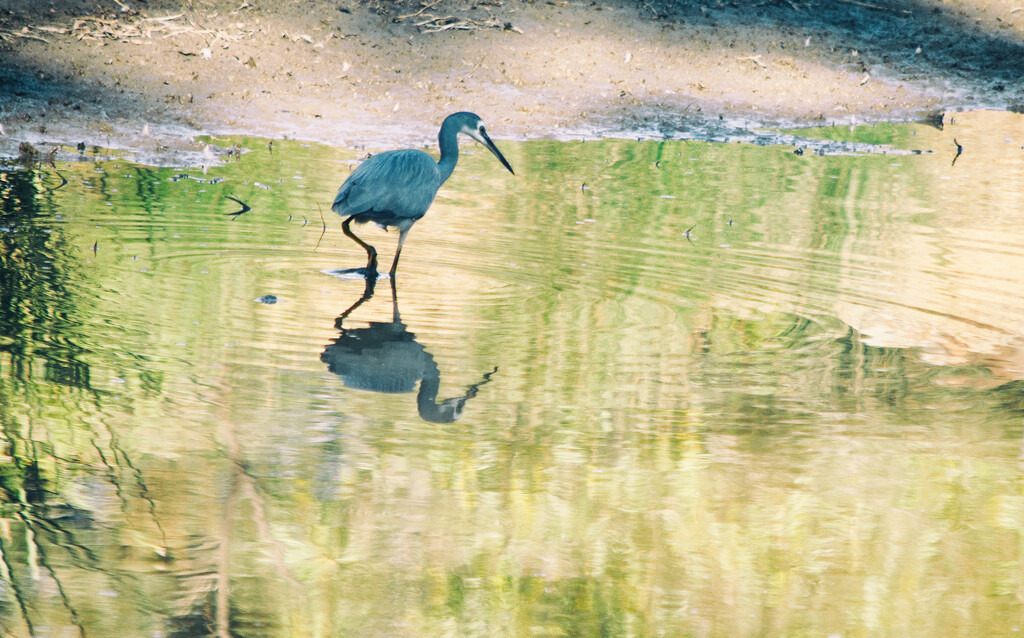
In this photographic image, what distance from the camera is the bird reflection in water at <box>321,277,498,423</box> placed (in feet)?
16.0

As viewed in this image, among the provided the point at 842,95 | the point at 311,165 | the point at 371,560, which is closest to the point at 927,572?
the point at 371,560

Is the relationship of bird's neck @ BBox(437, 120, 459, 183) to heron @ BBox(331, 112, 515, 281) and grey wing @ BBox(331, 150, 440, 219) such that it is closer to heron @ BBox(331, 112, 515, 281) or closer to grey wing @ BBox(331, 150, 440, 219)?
heron @ BBox(331, 112, 515, 281)

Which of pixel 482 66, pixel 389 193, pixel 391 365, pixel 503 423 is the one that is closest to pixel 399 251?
pixel 389 193

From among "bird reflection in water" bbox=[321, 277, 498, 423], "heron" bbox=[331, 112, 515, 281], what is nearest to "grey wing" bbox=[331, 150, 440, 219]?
"heron" bbox=[331, 112, 515, 281]

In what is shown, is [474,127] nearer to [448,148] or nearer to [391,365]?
[448,148]

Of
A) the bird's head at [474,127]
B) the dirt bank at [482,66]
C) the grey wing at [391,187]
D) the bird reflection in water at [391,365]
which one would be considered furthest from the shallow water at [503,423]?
the dirt bank at [482,66]

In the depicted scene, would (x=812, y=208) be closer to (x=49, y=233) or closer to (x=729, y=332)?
(x=729, y=332)

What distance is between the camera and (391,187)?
729cm

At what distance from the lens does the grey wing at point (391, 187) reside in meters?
7.24

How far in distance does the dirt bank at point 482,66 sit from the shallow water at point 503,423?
3190 millimetres

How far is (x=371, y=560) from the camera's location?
3.52 m

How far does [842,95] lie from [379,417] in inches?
461

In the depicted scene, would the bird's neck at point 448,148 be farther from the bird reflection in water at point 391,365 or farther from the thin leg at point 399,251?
the bird reflection in water at point 391,365

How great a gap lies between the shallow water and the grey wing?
1.28 feet
